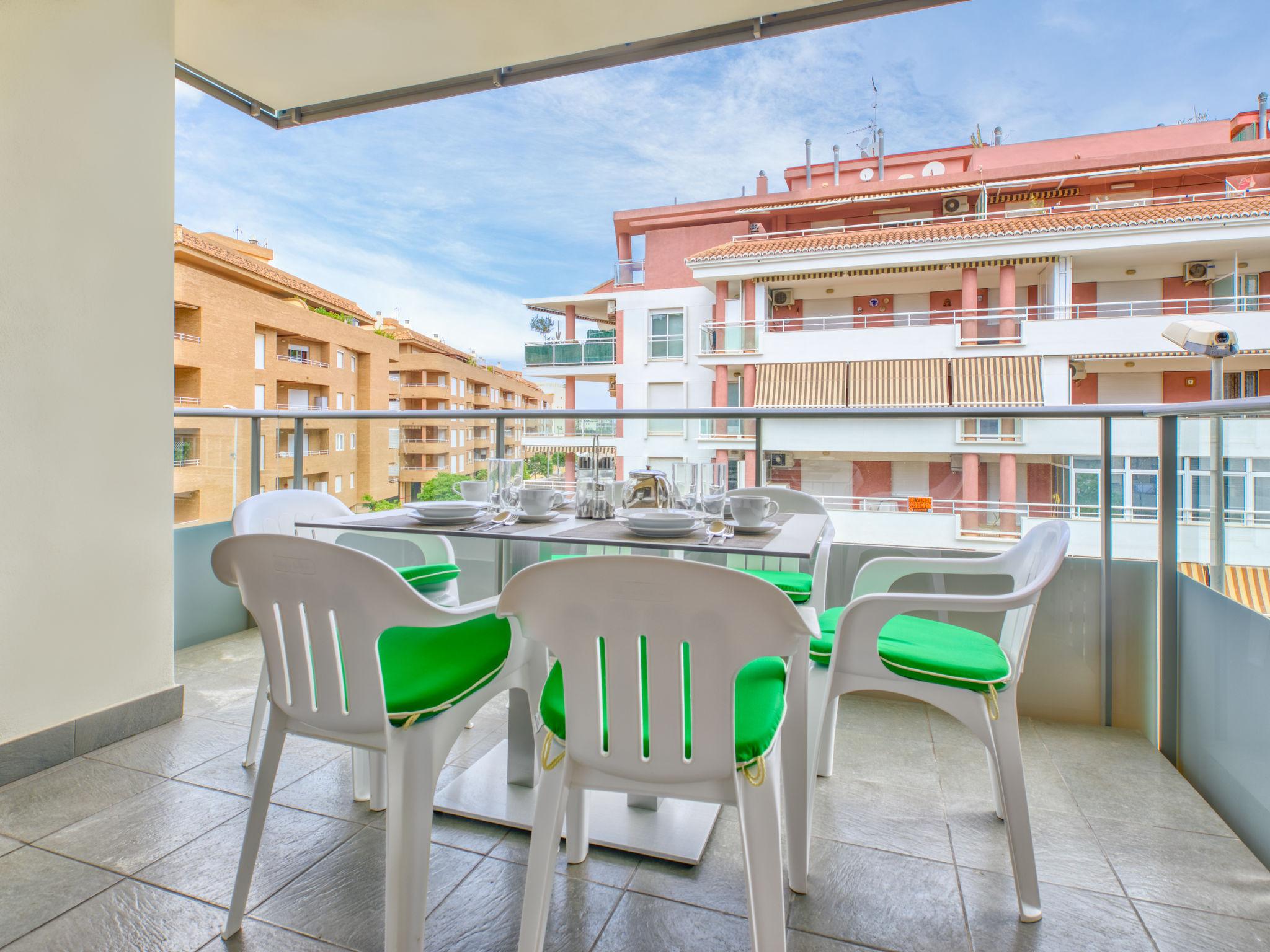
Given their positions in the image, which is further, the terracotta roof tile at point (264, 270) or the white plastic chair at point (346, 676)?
the terracotta roof tile at point (264, 270)

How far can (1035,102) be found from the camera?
16.7 m

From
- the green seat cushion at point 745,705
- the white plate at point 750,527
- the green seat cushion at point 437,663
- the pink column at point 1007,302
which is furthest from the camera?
the pink column at point 1007,302

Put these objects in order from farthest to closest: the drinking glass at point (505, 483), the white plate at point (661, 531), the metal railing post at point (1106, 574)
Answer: the metal railing post at point (1106, 574)
the drinking glass at point (505, 483)
the white plate at point (661, 531)

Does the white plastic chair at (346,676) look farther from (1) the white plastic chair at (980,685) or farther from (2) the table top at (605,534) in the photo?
(1) the white plastic chair at (980,685)

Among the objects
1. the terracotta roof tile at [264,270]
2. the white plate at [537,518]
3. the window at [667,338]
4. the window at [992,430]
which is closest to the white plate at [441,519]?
the white plate at [537,518]

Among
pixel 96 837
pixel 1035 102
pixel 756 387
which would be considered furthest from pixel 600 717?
pixel 1035 102

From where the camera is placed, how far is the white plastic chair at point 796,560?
2.08 meters

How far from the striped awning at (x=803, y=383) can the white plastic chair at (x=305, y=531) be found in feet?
32.9

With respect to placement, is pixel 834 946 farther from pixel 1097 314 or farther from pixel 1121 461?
pixel 1097 314

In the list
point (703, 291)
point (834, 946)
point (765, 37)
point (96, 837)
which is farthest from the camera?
point (703, 291)

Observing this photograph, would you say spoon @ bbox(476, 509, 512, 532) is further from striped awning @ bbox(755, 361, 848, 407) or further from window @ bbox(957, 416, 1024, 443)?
striped awning @ bbox(755, 361, 848, 407)

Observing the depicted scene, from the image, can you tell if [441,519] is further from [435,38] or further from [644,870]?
[435,38]

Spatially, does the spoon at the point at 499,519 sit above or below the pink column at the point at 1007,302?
below

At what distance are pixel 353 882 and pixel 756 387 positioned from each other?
38.2 ft
